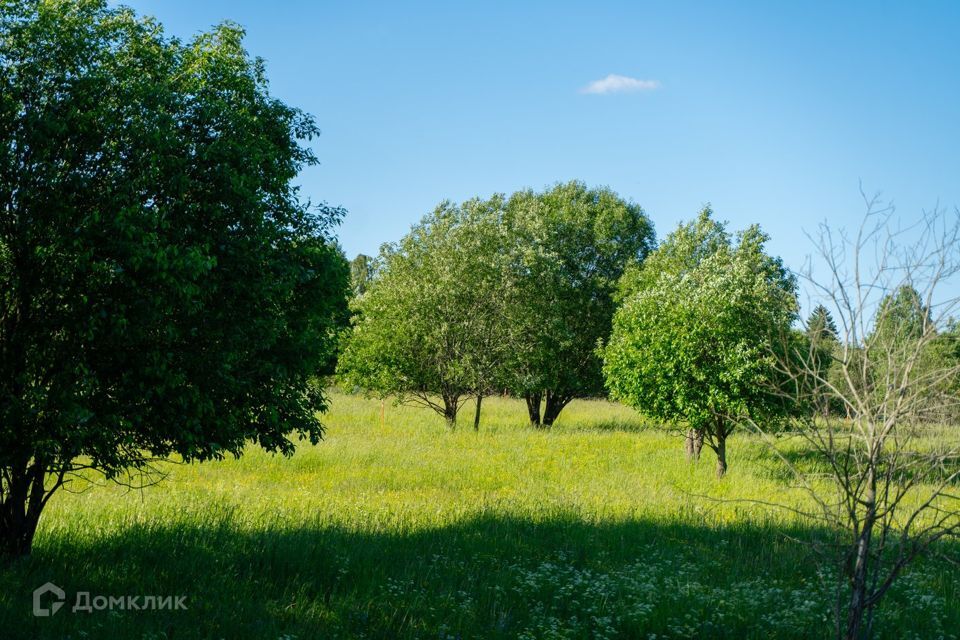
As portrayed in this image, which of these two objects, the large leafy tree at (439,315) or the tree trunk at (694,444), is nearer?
the tree trunk at (694,444)

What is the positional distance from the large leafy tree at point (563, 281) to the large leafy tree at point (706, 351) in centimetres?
715

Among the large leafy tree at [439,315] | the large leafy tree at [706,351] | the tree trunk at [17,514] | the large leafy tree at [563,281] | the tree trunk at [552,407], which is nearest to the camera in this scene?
the tree trunk at [17,514]

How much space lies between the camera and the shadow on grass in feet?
26.5

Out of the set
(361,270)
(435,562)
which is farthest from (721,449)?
(361,270)

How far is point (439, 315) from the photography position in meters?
29.7

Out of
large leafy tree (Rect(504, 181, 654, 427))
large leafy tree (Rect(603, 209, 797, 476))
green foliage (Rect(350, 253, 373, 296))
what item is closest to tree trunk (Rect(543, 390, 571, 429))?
large leafy tree (Rect(504, 181, 654, 427))

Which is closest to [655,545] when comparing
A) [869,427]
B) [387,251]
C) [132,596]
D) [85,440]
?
[869,427]

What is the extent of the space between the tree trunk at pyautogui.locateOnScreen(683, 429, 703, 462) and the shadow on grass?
10.1 meters

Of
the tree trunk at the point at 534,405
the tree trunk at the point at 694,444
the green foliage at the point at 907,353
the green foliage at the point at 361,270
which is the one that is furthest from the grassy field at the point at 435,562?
the green foliage at the point at 361,270

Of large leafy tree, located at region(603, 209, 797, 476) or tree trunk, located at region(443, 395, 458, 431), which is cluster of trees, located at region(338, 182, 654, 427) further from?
large leafy tree, located at region(603, 209, 797, 476)

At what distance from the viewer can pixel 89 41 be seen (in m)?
9.00

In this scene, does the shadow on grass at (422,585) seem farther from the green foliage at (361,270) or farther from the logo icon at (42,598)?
the green foliage at (361,270)

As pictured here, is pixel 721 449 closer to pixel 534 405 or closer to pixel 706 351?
pixel 706 351

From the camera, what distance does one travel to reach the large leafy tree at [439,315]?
29.6 m
